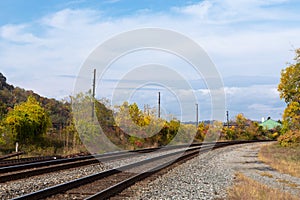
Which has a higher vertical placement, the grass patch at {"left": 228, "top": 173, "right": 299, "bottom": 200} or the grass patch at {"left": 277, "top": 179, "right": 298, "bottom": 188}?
the grass patch at {"left": 228, "top": 173, "right": 299, "bottom": 200}

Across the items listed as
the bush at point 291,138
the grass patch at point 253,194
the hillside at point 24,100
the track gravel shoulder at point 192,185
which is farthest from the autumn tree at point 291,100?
the hillside at point 24,100

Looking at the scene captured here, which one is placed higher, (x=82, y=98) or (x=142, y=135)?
(x=82, y=98)

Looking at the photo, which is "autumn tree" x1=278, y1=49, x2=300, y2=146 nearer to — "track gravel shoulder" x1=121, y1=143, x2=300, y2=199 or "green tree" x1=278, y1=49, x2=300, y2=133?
"green tree" x1=278, y1=49, x2=300, y2=133

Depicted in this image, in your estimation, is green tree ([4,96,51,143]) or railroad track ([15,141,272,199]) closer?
railroad track ([15,141,272,199])

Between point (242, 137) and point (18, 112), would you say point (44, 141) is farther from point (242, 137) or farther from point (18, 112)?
point (242, 137)

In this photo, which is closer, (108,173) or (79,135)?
(108,173)

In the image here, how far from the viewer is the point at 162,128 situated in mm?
38938

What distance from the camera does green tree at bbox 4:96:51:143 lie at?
21.3 metres

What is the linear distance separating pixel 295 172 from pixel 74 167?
9.52m

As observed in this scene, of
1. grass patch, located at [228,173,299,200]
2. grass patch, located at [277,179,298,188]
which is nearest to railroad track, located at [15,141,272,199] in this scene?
grass patch, located at [228,173,299,200]

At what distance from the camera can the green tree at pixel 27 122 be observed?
2127 centimetres

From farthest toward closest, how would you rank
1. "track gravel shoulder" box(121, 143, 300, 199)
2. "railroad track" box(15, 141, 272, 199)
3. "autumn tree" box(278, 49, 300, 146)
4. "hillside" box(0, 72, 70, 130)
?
"hillside" box(0, 72, 70, 130) < "autumn tree" box(278, 49, 300, 146) < "track gravel shoulder" box(121, 143, 300, 199) < "railroad track" box(15, 141, 272, 199)

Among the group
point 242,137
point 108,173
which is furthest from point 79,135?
point 242,137

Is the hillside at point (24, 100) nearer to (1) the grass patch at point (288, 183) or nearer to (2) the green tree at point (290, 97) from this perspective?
(2) the green tree at point (290, 97)
